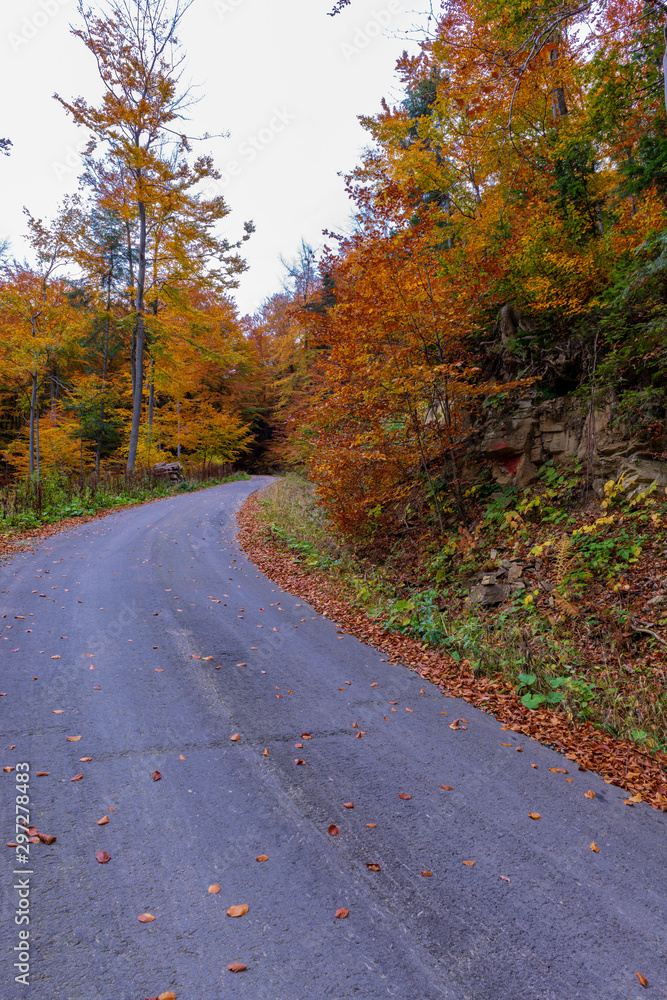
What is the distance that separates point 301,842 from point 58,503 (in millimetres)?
13344

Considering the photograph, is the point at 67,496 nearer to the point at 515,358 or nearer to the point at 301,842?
the point at 515,358

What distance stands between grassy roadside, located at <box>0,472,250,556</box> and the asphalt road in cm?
682

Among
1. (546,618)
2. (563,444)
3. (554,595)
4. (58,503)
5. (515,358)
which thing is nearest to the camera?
(546,618)

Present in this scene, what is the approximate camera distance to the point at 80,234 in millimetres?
18219

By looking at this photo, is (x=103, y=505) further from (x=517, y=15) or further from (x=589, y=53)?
(x=589, y=53)

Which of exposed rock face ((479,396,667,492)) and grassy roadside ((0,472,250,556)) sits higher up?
exposed rock face ((479,396,667,492))

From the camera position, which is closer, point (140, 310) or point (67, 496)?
point (67, 496)

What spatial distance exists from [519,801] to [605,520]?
12.4 feet

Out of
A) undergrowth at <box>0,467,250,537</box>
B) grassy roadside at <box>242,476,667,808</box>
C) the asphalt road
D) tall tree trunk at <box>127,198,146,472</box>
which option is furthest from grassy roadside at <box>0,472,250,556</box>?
the asphalt road

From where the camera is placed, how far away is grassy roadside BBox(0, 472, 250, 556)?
1114 centimetres

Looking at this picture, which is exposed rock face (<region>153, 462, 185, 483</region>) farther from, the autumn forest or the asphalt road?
the asphalt road

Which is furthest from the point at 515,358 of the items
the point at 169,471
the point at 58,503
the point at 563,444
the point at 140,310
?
the point at 169,471

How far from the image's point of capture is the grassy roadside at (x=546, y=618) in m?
4.06

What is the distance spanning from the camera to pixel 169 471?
21.9 m
